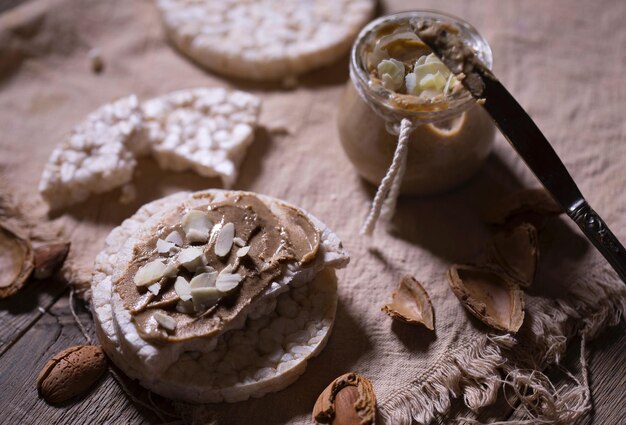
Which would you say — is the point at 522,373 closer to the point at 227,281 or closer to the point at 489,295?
the point at 489,295

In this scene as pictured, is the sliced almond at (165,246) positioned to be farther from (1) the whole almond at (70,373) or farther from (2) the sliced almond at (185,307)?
(1) the whole almond at (70,373)

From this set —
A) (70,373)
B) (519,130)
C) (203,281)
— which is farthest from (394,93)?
(70,373)

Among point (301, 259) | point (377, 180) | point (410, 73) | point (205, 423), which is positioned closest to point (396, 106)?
point (410, 73)

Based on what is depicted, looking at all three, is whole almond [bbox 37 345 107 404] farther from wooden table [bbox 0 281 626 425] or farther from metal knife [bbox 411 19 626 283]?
metal knife [bbox 411 19 626 283]

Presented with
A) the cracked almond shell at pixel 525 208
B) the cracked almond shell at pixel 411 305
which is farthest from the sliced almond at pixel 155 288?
the cracked almond shell at pixel 525 208

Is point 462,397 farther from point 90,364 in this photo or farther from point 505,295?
point 90,364

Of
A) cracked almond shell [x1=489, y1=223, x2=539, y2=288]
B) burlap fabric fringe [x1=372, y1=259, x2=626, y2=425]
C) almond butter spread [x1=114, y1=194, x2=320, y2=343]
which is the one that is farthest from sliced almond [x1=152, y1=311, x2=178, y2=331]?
cracked almond shell [x1=489, y1=223, x2=539, y2=288]
